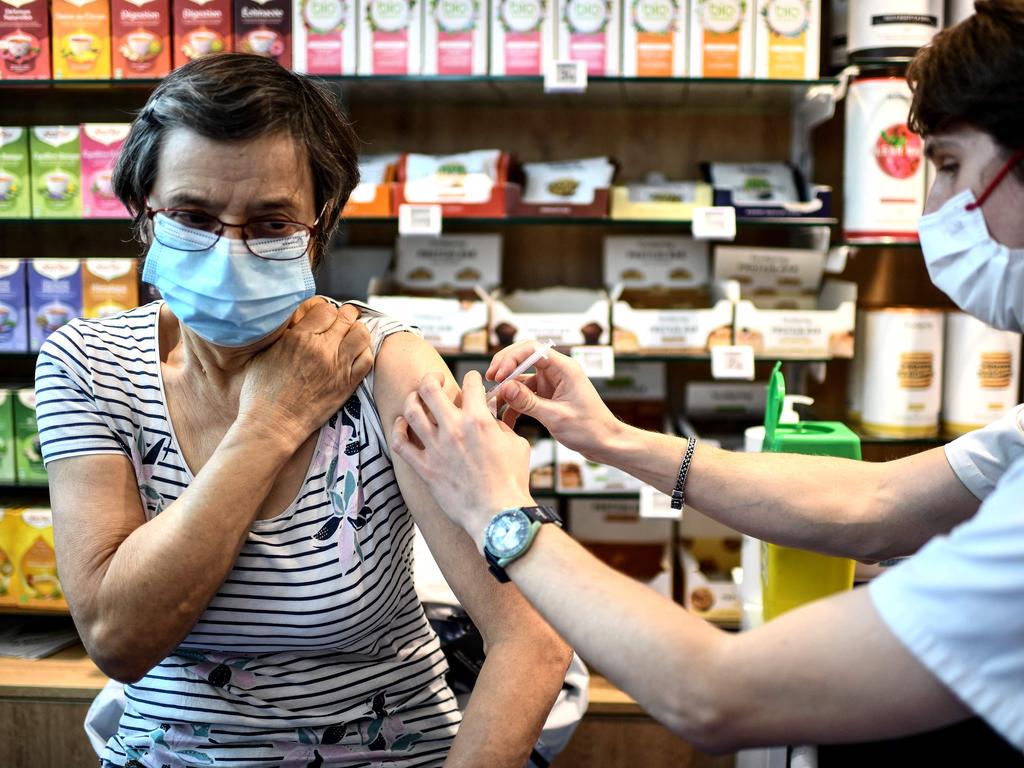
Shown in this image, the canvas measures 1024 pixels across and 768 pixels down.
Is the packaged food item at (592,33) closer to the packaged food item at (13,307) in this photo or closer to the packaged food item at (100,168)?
the packaged food item at (100,168)

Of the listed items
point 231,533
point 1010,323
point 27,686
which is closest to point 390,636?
point 231,533

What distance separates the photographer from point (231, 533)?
143 centimetres

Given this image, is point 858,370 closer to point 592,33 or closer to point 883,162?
point 883,162

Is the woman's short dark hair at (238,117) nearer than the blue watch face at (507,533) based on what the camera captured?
No

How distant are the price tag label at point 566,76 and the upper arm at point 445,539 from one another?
1.48m

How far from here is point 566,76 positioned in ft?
9.37

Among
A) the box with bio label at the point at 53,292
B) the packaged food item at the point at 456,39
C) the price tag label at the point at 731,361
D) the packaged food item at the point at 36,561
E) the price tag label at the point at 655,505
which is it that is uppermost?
the packaged food item at the point at 456,39

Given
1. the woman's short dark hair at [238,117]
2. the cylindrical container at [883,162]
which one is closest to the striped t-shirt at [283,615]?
the woman's short dark hair at [238,117]

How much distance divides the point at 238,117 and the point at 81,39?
1903 mm

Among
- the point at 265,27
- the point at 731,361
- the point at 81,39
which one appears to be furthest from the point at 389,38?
the point at 731,361

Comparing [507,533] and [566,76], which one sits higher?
[566,76]

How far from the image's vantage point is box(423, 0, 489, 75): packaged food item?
2.91 metres

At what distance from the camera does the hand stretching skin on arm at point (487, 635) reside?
141 centimetres

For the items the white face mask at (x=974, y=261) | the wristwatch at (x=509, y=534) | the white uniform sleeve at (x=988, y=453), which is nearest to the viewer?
the wristwatch at (x=509, y=534)
